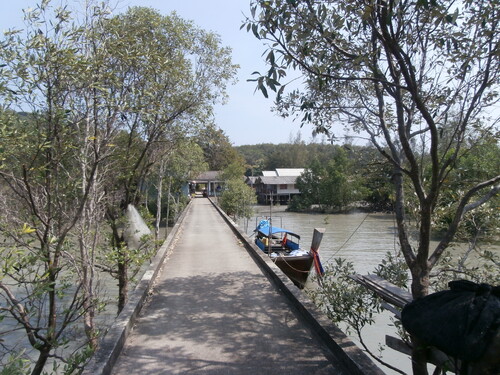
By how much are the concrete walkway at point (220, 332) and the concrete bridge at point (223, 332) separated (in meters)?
0.01

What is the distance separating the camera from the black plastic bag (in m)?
2.54

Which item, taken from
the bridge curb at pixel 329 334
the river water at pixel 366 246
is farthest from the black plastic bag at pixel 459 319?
the river water at pixel 366 246

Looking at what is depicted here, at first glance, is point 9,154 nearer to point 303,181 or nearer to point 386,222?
point 386,222

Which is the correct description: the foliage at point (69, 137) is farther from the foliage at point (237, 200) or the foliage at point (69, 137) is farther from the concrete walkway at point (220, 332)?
the foliage at point (237, 200)

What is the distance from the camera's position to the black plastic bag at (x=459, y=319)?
8.32 feet

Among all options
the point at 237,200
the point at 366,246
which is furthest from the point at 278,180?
the point at 366,246

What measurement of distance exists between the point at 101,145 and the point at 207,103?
5.45 metres

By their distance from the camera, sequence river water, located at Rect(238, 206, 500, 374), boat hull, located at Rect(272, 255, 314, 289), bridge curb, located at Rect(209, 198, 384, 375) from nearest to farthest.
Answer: bridge curb, located at Rect(209, 198, 384, 375) → river water, located at Rect(238, 206, 500, 374) → boat hull, located at Rect(272, 255, 314, 289)

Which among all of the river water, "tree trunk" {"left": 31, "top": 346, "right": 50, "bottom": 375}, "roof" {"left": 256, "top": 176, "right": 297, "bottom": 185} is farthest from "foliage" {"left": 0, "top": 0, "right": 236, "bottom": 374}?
"roof" {"left": 256, "top": 176, "right": 297, "bottom": 185}

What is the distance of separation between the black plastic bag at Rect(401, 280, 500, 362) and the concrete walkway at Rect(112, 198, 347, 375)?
1498mm

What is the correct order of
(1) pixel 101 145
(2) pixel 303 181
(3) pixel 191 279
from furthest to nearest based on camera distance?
1. (2) pixel 303 181
2. (3) pixel 191 279
3. (1) pixel 101 145

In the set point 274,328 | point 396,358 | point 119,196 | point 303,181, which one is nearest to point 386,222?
point 303,181

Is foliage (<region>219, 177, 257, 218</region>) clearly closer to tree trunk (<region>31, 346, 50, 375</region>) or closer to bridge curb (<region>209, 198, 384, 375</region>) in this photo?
bridge curb (<region>209, 198, 384, 375</region>)

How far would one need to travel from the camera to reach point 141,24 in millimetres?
8367
